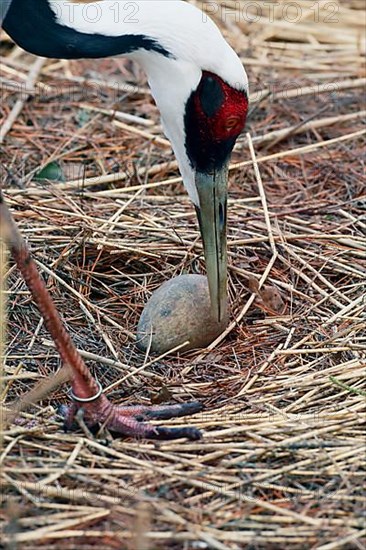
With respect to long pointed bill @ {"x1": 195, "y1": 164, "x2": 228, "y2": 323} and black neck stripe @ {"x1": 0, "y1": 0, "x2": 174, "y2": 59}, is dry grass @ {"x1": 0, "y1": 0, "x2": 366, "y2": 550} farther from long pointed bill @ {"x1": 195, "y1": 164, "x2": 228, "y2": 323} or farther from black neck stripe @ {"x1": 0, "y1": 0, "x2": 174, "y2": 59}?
black neck stripe @ {"x1": 0, "y1": 0, "x2": 174, "y2": 59}

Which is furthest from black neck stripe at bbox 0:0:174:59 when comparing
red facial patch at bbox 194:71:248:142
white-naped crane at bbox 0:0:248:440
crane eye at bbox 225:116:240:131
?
crane eye at bbox 225:116:240:131

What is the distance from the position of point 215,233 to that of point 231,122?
0.54 meters

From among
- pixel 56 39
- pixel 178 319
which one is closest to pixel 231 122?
pixel 56 39

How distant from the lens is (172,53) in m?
4.39

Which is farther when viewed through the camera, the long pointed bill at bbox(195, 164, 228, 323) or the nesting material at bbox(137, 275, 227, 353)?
the nesting material at bbox(137, 275, 227, 353)

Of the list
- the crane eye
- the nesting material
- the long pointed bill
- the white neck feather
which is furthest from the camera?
the nesting material

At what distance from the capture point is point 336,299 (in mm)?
5168

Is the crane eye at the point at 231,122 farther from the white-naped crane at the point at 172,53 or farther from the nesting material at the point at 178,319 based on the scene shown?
the nesting material at the point at 178,319

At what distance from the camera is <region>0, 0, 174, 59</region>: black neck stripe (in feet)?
14.4

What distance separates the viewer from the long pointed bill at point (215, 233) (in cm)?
470

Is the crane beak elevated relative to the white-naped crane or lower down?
elevated

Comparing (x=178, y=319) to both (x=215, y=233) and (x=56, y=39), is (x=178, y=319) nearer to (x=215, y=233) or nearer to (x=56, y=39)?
(x=215, y=233)

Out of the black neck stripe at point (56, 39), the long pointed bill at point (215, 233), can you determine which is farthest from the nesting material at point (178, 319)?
the black neck stripe at point (56, 39)

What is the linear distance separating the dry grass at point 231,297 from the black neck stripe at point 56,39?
73 centimetres
